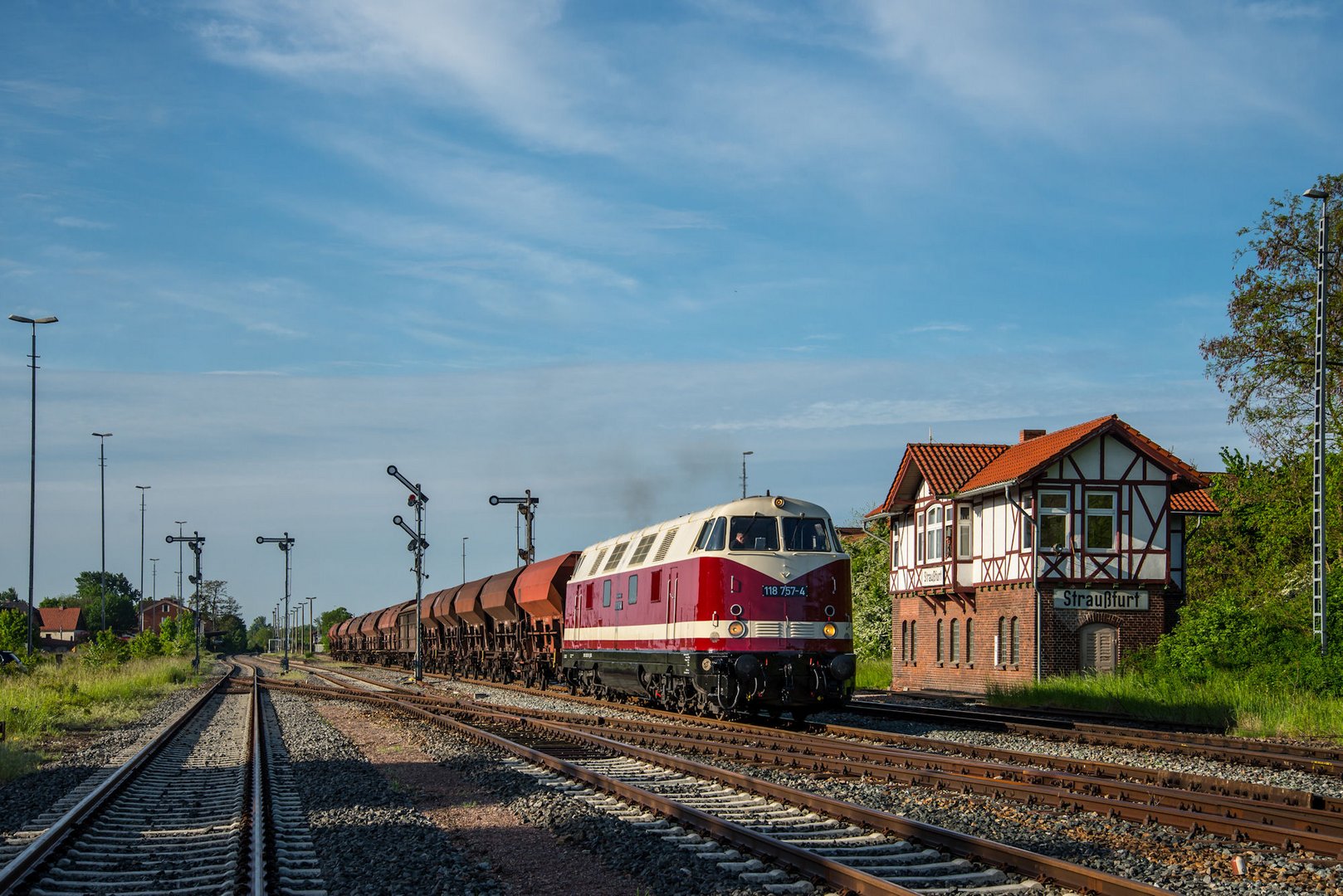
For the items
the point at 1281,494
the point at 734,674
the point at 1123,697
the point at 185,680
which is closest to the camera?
the point at 734,674

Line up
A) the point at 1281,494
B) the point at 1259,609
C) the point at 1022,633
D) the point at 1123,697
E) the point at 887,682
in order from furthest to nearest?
the point at 887,682 → the point at 1281,494 → the point at 1022,633 → the point at 1259,609 → the point at 1123,697

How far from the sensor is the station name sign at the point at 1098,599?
33938mm

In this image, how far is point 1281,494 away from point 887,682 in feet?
46.2

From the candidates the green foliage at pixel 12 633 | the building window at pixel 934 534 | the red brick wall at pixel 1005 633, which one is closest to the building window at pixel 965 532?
the building window at pixel 934 534

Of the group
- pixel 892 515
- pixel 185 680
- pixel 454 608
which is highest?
pixel 892 515

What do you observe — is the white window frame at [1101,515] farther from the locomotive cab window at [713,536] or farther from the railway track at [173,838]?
the railway track at [173,838]

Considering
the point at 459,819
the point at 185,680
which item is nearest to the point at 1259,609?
the point at 459,819

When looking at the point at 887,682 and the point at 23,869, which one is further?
the point at 887,682

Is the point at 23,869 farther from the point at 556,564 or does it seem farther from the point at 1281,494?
the point at 1281,494

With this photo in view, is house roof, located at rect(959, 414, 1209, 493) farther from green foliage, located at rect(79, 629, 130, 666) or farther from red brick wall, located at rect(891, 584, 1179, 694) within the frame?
green foliage, located at rect(79, 629, 130, 666)

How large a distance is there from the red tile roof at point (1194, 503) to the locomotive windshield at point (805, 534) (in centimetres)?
2252

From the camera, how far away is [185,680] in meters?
49.2

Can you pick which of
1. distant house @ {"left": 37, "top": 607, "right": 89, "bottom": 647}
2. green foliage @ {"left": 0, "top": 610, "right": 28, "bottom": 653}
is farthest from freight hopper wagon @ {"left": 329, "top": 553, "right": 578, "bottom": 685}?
distant house @ {"left": 37, "top": 607, "right": 89, "bottom": 647}

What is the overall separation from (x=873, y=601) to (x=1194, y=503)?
45.9ft
